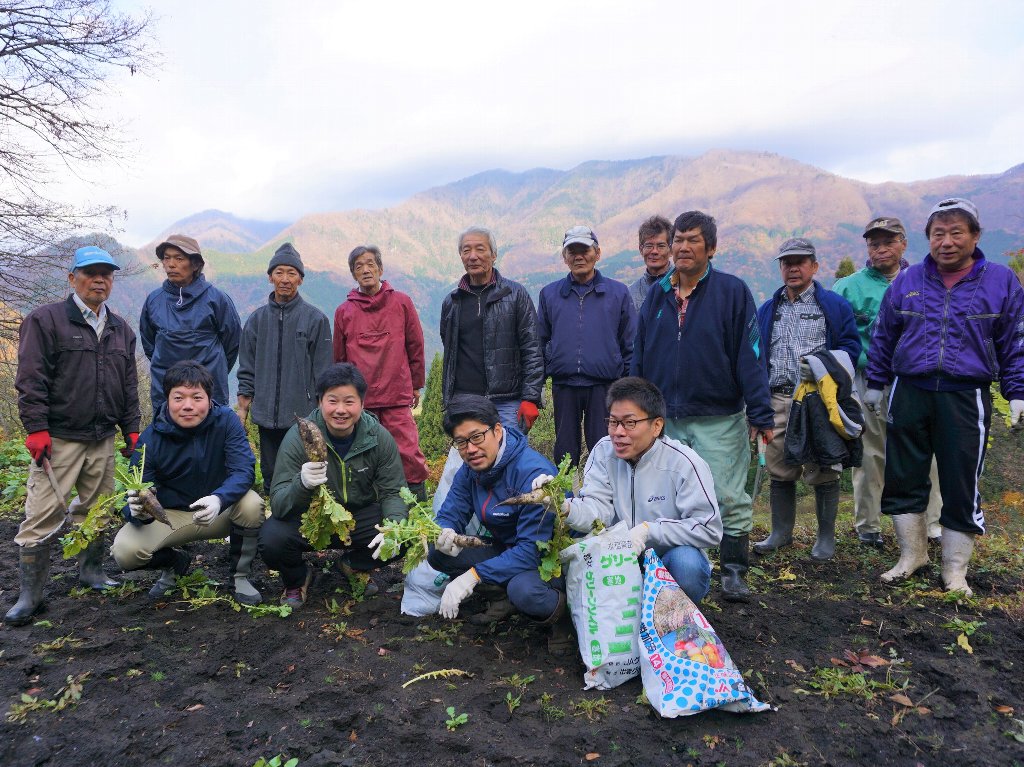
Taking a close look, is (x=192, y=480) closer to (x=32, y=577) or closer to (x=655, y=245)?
(x=32, y=577)

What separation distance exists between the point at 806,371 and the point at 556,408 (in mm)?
1778

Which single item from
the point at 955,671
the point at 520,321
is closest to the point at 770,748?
the point at 955,671

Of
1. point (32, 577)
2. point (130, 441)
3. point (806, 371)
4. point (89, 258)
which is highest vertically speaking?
point (89, 258)

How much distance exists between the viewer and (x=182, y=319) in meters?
4.82

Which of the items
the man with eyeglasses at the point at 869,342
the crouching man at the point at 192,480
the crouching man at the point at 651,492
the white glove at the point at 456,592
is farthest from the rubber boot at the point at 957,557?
the crouching man at the point at 192,480

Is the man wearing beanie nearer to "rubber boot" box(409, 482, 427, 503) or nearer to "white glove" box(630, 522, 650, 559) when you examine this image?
"rubber boot" box(409, 482, 427, 503)

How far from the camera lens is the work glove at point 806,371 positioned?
180 inches

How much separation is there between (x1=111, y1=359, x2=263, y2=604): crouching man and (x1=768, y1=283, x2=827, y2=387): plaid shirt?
370 centimetres

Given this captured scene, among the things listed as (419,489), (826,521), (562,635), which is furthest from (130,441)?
(826,521)

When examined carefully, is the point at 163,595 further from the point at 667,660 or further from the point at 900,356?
the point at 900,356

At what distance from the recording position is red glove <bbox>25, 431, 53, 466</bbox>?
3895 millimetres

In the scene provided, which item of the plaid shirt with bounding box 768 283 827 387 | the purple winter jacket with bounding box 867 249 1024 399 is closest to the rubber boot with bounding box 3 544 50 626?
the plaid shirt with bounding box 768 283 827 387

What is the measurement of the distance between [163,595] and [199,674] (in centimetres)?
126

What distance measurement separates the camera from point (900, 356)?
416cm
